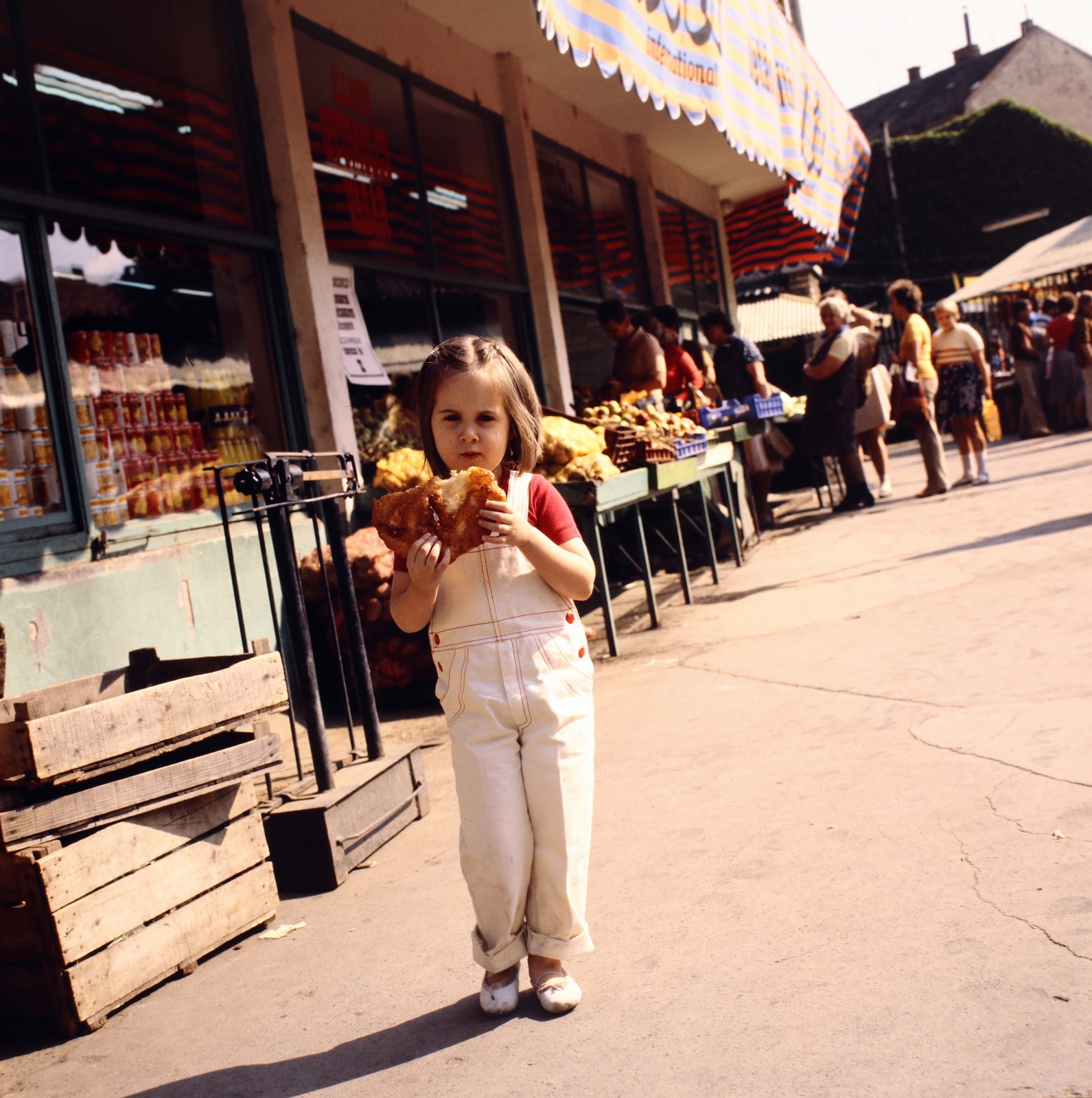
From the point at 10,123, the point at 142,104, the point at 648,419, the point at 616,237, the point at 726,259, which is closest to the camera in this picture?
the point at 10,123

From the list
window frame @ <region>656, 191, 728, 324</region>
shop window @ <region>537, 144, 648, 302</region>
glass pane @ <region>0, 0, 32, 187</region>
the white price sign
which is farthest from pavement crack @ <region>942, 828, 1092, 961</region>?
window frame @ <region>656, 191, 728, 324</region>

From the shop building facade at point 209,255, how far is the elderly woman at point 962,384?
180 inches

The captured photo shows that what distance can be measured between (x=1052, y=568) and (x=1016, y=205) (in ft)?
135

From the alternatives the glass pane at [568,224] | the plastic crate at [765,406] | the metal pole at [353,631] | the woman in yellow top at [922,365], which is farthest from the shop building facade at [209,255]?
the woman in yellow top at [922,365]

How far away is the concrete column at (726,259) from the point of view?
1727 centimetres

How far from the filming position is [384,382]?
25.5 ft

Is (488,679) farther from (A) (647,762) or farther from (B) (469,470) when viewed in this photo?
(A) (647,762)

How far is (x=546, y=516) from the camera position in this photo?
2.90 metres

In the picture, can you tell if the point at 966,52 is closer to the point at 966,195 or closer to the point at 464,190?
the point at 966,195

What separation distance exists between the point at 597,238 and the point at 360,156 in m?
4.74

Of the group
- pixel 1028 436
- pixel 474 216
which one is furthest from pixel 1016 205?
pixel 474 216

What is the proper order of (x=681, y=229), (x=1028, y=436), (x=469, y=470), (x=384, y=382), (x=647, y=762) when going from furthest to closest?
(x=1028, y=436) → (x=681, y=229) → (x=384, y=382) → (x=647, y=762) → (x=469, y=470)

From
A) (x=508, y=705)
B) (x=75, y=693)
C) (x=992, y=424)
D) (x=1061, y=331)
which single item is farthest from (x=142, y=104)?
(x=992, y=424)

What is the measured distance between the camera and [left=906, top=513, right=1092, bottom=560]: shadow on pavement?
8.36m
